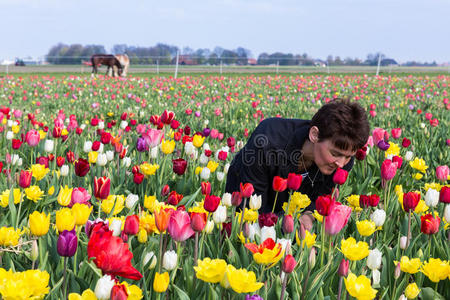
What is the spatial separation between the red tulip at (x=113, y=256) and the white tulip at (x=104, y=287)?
0.14 feet

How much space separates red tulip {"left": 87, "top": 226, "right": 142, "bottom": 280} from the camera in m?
1.15

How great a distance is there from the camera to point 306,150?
286cm

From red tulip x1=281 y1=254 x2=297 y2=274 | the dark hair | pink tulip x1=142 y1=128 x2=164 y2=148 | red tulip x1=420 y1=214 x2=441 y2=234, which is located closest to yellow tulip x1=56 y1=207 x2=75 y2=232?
red tulip x1=281 y1=254 x2=297 y2=274

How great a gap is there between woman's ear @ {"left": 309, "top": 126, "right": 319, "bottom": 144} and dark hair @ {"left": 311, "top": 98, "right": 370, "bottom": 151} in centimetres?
3

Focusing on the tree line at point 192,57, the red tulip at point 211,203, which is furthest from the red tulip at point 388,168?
the tree line at point 192,57

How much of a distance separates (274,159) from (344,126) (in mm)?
549

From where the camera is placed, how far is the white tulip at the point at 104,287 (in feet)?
3.65

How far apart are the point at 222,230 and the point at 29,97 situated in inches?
357

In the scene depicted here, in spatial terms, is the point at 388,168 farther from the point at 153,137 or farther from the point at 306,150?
the point at 153,137

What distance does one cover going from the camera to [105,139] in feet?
10.6

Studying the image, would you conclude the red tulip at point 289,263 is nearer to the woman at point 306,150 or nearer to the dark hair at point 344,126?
the woman at point 306,150

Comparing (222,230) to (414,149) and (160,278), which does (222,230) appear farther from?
(414,149)

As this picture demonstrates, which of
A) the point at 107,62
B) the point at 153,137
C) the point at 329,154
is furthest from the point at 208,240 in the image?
the point at 107,62

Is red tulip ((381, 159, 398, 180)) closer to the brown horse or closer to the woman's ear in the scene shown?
the woman's ear
